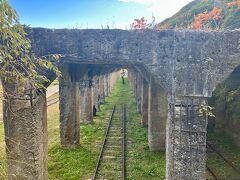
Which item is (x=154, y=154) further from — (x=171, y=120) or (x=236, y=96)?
(x=171, y=120)

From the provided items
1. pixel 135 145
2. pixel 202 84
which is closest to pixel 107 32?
pixel 202 84

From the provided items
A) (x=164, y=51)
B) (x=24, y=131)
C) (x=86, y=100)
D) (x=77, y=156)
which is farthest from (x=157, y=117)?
(x=24, y=131)

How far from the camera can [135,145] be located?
17625mm

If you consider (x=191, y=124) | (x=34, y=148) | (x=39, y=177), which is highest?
(x=191, y=124)

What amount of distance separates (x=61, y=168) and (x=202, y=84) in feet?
25.8

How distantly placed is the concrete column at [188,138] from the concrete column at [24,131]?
431 centimetres

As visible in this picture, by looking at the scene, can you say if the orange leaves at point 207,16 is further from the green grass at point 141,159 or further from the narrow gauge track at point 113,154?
the narrow gauge track at point 113,154

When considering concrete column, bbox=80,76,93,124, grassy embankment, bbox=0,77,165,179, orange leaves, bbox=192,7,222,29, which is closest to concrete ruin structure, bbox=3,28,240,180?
grassy embankment, bbox=0,77,165,179

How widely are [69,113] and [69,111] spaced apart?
0.35 ft

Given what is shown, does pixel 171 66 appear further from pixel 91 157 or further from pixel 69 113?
pixel 69 113

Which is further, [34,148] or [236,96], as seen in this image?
[236,96]

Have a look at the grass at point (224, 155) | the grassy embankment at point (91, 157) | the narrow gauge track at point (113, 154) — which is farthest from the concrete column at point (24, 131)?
the grass at point (224, 155)

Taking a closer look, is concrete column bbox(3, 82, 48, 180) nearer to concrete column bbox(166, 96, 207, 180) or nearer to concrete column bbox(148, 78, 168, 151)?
concrete column bbox(166, 96, 207, 180)

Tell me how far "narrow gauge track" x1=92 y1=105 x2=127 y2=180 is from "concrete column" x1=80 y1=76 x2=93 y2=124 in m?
1.73
